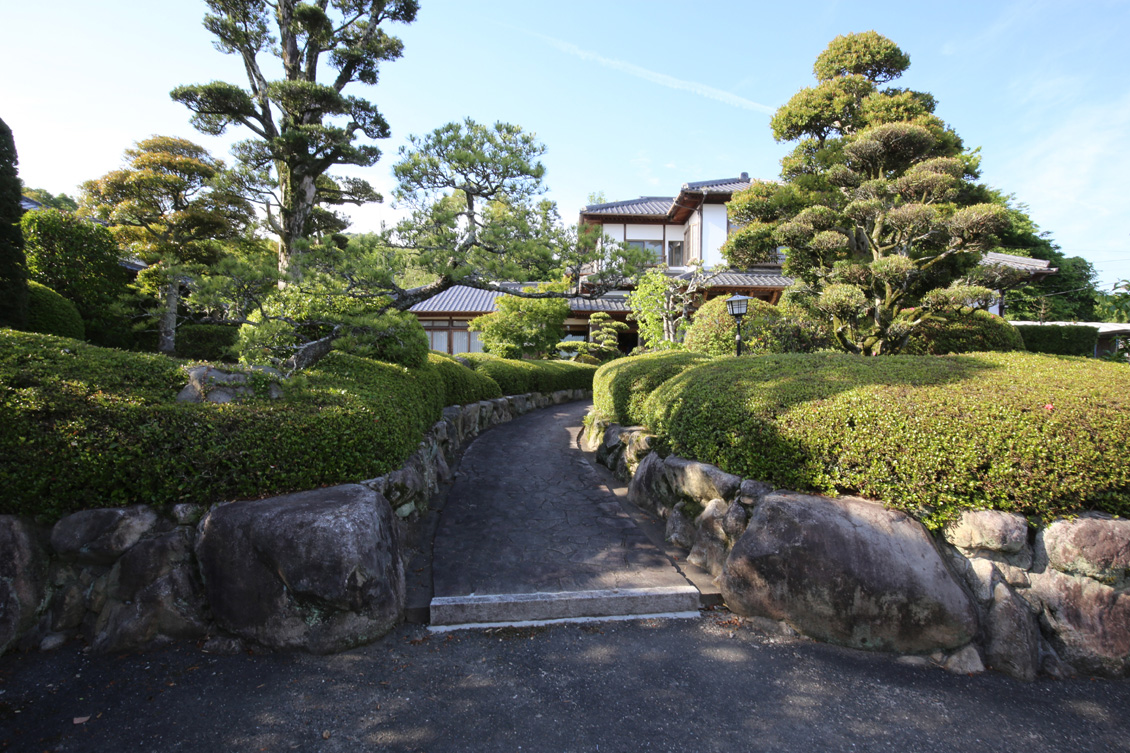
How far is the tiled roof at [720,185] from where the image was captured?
794 inches

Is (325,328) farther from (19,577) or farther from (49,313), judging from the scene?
(49,313)

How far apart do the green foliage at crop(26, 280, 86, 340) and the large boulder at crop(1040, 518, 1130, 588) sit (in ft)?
35.2

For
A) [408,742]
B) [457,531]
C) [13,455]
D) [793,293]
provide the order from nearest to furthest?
[408,742] < [13,455] < [457,531] < [793,293]

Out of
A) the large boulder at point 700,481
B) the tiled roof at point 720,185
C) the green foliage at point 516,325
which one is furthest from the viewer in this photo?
the tiled roof at point 720,185

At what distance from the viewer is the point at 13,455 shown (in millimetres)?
3262

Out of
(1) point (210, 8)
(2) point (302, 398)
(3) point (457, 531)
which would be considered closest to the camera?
(2) point (302, 398)

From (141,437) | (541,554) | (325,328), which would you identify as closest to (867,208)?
(541,554)

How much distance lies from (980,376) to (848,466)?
1.97 m

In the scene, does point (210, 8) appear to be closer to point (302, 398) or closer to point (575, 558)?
point (302, 398)

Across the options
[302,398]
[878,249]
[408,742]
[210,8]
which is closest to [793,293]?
[878,249]

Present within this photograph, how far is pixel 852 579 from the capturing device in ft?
11.0

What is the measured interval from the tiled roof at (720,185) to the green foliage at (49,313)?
63.4 feet

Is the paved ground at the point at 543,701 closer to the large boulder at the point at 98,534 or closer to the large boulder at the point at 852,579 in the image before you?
the large boulder at the point at 852,579

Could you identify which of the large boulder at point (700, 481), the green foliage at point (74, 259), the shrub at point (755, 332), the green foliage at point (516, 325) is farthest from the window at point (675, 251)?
the green foliage at point (74, 259)
